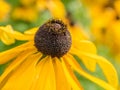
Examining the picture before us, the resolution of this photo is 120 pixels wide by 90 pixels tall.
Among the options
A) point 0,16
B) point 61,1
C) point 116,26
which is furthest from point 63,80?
point 61,1

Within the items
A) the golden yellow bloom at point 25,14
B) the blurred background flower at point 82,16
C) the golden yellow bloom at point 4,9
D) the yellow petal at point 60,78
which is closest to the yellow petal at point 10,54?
the yellow petal at point 60,78

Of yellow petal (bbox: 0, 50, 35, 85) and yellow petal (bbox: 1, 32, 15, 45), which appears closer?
yellow petal (bbox: 0, 50, 35, 85)

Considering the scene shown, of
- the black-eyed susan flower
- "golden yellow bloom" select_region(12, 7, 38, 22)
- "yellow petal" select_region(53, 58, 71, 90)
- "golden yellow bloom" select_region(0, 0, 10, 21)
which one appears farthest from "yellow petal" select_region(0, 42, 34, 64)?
"golden yellow bloom" select_region(12, 7, 38, 22)

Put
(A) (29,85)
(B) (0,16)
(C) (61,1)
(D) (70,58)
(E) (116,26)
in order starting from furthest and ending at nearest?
(C) (61,1) → (E) (116,26) → (B) (0,16) → (D) (70,58) → (A) (29,85)

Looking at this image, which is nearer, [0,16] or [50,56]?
[50,56]

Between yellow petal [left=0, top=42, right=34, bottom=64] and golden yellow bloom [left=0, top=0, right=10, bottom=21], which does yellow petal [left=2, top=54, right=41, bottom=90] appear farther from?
golden yellow bloom [left=0, top=0, right=10, bottom=21]

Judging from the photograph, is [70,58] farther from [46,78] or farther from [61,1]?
[61,1]
